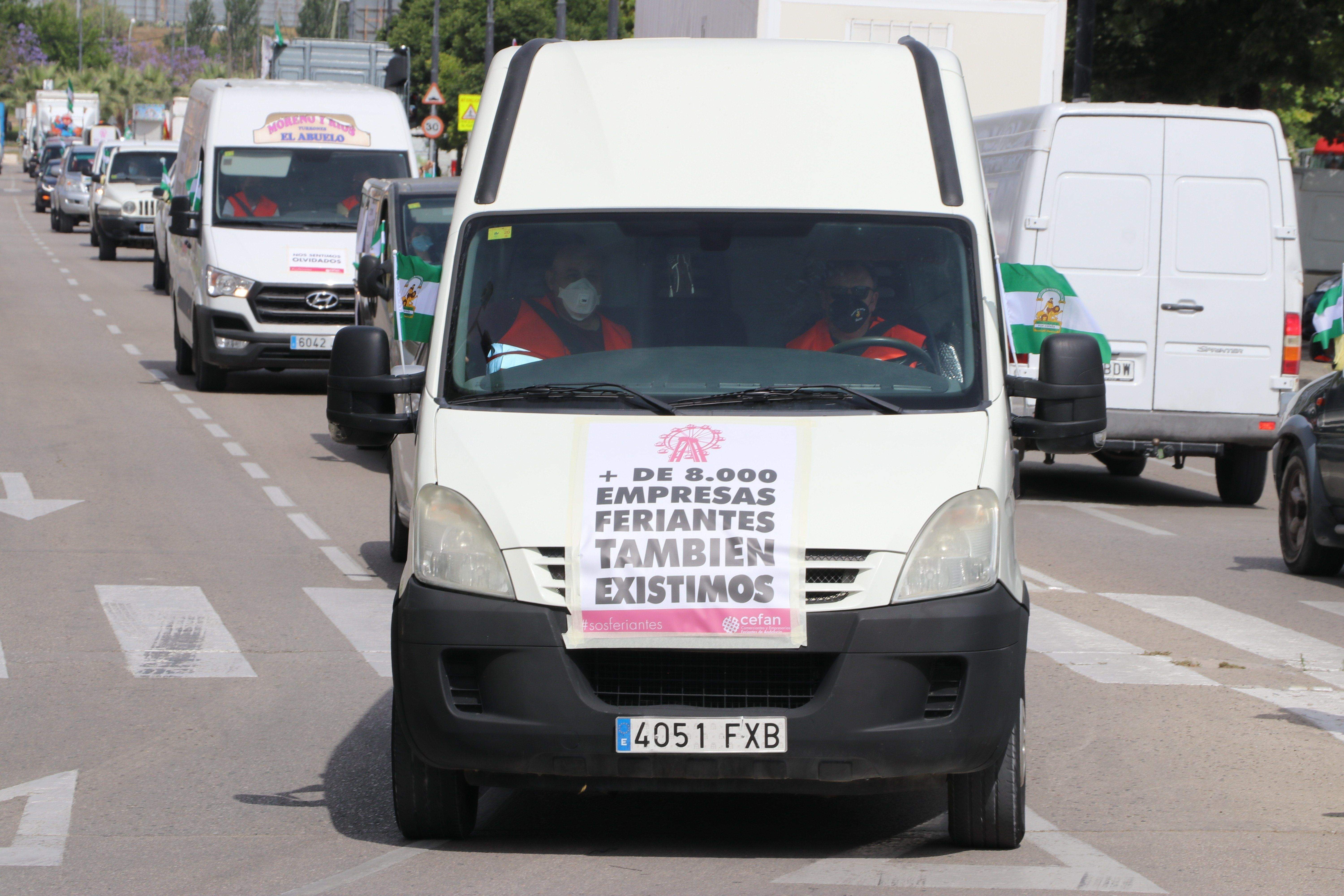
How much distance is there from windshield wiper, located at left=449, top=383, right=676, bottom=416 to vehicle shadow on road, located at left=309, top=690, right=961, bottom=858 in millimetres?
1261

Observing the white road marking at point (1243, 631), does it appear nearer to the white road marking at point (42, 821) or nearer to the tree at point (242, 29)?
the white road marking at point (42, 821)

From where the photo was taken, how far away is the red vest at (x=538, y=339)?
607 centimetres

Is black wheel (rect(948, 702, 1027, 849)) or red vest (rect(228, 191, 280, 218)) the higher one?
red vest (rect(228, 191, 280, 218))

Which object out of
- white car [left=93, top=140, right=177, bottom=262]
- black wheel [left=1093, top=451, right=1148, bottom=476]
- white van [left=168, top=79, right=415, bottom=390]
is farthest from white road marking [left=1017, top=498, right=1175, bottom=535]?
white car [left=93, top=140, right=177, bottom=262]

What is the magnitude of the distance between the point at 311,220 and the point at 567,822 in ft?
47.9

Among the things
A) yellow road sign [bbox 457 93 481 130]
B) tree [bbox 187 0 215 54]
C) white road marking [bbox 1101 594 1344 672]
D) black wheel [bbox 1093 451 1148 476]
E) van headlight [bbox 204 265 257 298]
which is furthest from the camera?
tree [bbox 187 0 215 54]

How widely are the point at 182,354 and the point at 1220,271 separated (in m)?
11.4

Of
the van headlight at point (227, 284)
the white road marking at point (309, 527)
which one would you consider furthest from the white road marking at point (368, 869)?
the van headlight at point (227, 284)

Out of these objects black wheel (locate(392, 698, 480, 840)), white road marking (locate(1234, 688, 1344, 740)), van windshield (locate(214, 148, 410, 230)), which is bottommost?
white road marking (locate(1234, 688, 1344, 740))

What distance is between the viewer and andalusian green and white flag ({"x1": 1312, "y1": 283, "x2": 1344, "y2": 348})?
11.2m

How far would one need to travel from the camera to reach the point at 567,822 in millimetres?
6148

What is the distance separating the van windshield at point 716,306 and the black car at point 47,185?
54821 millimetres

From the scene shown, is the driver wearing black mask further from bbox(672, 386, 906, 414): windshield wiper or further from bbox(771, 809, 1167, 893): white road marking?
bbox(771, 809, 1167, 893): white road marking

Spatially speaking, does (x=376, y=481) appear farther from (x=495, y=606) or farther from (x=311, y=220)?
(x=495, y=606)
